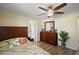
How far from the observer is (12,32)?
1.83m

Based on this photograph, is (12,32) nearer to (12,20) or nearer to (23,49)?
(12,20)

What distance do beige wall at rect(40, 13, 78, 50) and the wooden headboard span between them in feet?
1.26

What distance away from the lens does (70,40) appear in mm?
2197

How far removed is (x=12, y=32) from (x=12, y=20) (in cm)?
21

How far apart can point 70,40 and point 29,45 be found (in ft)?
2.96

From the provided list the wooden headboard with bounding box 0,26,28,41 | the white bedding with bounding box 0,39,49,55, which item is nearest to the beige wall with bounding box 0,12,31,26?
the wooden headboard with bounding box 0,26,28,41

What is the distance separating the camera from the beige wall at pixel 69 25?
196 centimetres

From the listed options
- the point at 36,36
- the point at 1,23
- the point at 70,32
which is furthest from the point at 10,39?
the point at 70,32

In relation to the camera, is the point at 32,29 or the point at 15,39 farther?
the point at 32,29

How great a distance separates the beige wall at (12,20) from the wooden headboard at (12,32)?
70mm

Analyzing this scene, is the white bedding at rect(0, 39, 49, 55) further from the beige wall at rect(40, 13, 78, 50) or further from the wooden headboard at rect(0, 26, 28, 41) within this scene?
the beige wall at rect(40, 13, 78, 50)

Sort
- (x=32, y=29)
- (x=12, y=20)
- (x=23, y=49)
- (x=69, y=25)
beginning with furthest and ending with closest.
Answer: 1. (x=69, y=25)
2. (x=32, y=29)
3. (x=12, y=20)
4. (x=23, y=49)

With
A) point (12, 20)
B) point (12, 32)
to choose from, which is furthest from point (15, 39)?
point (12, 20)

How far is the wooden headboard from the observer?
1738 mm
